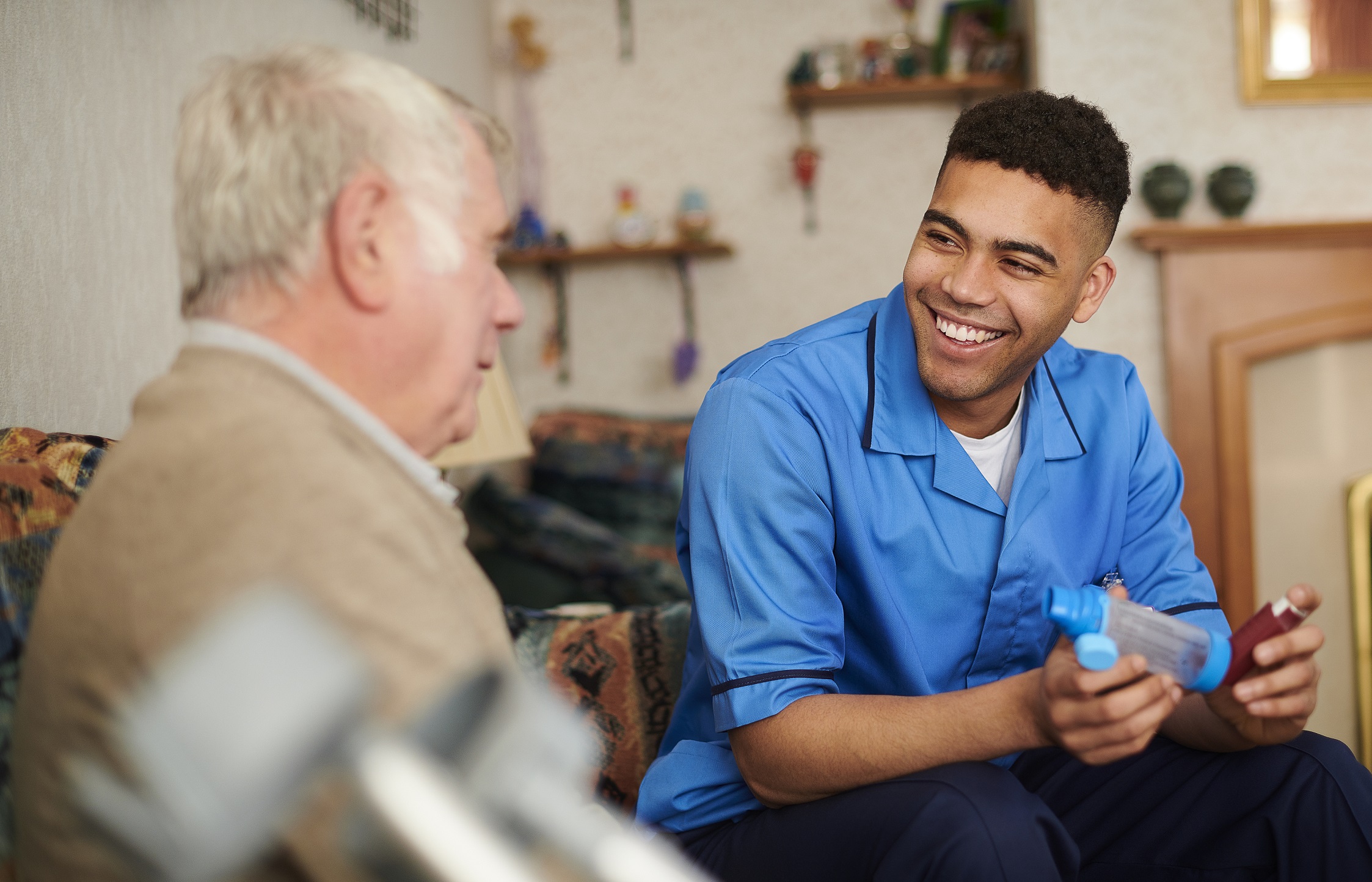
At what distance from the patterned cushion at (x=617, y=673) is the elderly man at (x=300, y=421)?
2.12 ft

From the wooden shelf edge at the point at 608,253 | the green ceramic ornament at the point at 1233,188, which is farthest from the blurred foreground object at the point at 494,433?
the green ceramic ornament at the point at 1233,188

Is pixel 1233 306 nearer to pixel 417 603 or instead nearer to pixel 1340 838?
pixel 1340 838

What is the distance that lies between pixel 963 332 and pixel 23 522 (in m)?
1.03

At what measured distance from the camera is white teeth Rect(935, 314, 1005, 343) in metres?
1.31

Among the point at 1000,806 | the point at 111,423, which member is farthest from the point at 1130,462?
the point at 111,423

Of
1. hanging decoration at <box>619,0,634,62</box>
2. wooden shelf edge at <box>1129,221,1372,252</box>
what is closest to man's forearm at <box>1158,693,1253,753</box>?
wooden shelf edge at <box>1129,221,1372,252</box>

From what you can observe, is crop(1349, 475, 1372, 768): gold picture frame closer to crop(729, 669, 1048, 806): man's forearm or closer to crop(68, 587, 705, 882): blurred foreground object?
crop(729, 669, 1048, 806): man's forearm

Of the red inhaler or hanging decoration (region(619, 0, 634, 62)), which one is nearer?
the red inhaler

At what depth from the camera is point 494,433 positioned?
2406mm

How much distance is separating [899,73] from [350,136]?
115 inches

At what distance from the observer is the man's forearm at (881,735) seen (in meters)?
0.96

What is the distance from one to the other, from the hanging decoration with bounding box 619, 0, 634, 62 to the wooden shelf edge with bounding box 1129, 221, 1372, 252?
176cm

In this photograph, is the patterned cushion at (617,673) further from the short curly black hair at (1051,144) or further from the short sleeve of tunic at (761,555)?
the short curly black hair at (1051,144)

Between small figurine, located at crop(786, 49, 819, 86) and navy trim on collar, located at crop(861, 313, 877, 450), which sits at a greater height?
small figurine, located at crop(786, 49, 819, 86)
